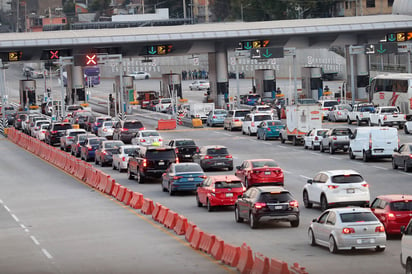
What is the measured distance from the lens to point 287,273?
754 inches

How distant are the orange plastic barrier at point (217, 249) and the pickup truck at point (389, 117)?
43616 mm

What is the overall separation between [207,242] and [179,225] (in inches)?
156

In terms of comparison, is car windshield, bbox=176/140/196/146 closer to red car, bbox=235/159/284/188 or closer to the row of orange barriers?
the row of orange barriers

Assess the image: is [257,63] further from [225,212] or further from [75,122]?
[225,212]

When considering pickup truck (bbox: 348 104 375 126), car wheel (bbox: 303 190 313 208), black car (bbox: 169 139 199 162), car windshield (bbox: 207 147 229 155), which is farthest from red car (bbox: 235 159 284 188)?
pickup truck (bbox: 348 104 375 126)

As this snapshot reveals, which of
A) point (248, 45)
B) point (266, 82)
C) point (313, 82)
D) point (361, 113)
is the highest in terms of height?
point (248, 45)

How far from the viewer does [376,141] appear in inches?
1925

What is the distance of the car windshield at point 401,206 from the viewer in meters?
27.1

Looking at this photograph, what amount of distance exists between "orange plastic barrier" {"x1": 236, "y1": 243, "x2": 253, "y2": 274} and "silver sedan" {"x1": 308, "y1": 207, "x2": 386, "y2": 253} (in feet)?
9.83

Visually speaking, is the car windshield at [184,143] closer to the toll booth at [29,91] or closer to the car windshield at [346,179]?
the car windshield at [346,179]

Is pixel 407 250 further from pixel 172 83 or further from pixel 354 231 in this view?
pixel 172 83

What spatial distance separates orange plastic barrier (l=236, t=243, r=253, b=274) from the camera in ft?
72.2

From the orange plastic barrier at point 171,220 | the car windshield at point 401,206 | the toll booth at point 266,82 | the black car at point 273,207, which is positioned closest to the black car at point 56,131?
the orange plastic barrier at point 171,220

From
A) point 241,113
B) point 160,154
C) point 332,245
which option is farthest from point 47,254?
point 241,113
